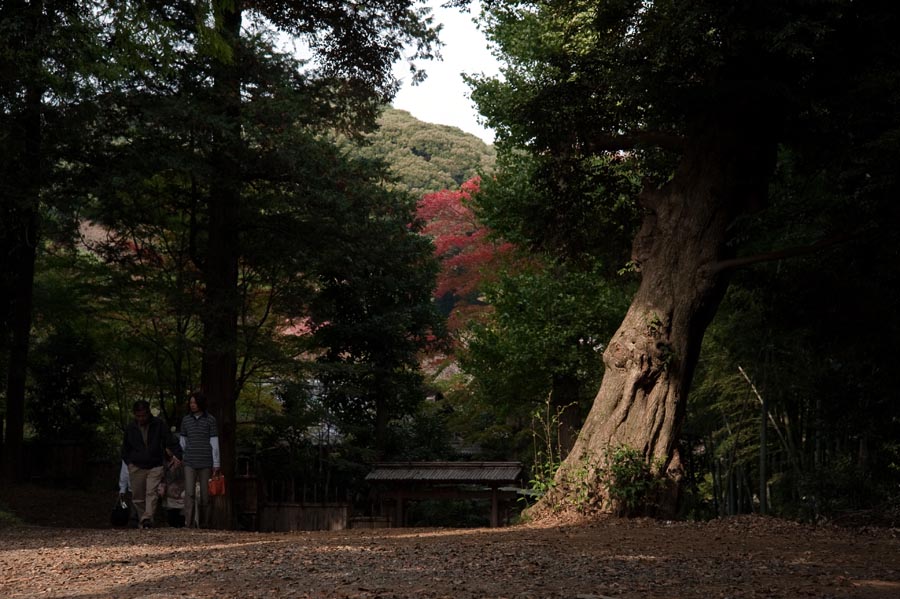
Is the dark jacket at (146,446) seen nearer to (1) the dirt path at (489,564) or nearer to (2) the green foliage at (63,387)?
(1) the dirt path at (489,564)

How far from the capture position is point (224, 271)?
1524 centimetres

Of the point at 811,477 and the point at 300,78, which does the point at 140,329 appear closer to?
the point at 300,78

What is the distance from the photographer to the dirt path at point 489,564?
4.85 metres

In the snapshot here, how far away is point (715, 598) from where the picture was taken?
4.54m

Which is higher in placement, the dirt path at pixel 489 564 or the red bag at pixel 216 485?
the red bag at pixel 216 485

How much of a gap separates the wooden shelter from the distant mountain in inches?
852

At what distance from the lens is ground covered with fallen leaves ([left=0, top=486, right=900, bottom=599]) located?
15.9ft

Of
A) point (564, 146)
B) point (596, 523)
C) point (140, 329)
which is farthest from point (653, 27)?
point (140, 329)

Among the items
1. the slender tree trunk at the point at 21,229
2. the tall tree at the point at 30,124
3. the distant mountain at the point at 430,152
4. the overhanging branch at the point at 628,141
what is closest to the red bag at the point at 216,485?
the tall tree at the point at 30,124

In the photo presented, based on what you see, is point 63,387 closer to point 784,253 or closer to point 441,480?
point 441,480

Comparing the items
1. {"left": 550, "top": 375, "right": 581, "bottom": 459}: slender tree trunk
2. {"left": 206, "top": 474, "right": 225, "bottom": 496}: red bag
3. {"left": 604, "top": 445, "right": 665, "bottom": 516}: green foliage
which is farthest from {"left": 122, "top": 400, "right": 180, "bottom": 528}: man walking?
{"left": 550, "top": 375, "right": 581, "bottom": 459}: slender tree trunk

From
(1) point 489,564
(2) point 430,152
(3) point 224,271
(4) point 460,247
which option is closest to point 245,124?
(3) point 224,271

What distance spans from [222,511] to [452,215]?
47.9 ft

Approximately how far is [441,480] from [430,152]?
1151 inches
